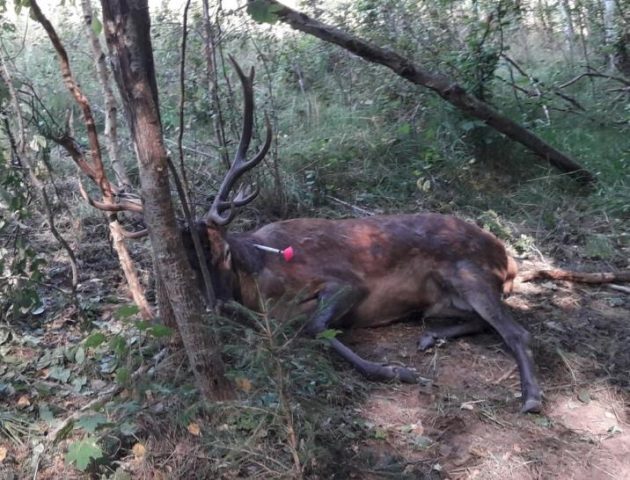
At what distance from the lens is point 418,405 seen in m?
4.20

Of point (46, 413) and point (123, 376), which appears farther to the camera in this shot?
point (46, 413)

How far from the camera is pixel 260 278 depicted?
4.98 m

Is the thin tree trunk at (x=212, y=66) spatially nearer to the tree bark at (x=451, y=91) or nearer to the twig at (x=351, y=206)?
the tree bark at (x=451, y=91)

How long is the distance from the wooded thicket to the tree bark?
0.07 feet

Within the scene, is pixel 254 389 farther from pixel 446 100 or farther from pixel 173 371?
pixel 446 100

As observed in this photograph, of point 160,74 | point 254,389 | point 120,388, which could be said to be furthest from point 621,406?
point 160,74

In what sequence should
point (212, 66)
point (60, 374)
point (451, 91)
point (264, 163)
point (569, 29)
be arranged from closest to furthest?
point (60, 374)
point (212, 66)
point (264, 163)
point (451, 91)
point (569, 29)

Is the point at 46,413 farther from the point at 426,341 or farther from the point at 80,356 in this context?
the point at 426,341

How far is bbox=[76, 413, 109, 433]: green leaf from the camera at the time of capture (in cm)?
336

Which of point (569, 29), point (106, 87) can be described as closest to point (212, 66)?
point (106, 87)

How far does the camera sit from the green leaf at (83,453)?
3.21 meters

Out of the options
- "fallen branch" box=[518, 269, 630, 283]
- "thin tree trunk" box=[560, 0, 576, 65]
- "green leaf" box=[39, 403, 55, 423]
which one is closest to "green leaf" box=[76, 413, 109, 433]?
"green leaf" box=[39, 403, 55, 423]

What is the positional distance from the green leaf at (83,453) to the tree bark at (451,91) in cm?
429

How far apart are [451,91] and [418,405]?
154 inches
